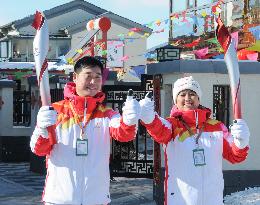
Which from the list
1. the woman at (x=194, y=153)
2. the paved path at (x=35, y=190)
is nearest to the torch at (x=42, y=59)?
the woman at (x=194, y=153)

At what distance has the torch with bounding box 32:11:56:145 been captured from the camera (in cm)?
394

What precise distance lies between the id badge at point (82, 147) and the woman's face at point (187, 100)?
780 mm

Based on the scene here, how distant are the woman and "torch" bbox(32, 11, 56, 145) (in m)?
0.77

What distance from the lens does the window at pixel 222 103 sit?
27.7 ft

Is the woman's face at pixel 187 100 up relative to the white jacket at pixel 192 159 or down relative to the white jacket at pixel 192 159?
up

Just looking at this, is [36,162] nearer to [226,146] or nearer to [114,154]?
[114,154]

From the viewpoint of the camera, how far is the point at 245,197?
7.52m

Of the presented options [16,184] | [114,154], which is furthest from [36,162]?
[114,154]

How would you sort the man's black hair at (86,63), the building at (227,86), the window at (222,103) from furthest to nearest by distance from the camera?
the window at (222,103) → the building at (227,86) → the man's black hair at (86,63)

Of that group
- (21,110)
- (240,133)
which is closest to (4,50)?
(21,110)

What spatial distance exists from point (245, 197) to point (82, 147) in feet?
13.5

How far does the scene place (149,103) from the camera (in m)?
3.79


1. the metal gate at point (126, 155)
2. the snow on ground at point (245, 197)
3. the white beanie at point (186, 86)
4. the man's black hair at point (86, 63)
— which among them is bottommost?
the snow on ground at point (245, 197)

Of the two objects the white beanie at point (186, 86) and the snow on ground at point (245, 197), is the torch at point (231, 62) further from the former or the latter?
the snow on ground at point (245, 197)
